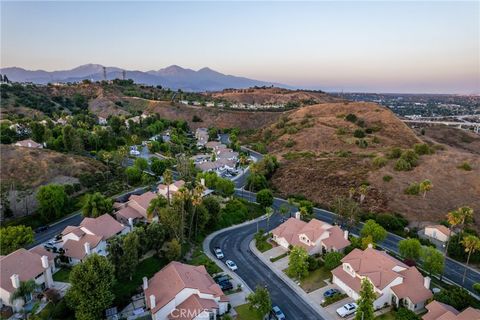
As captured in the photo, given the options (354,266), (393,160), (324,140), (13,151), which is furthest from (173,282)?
(324,140)

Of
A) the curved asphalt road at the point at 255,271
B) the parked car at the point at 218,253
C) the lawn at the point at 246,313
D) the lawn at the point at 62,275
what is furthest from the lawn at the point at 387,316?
the lawn at the point at 62,275

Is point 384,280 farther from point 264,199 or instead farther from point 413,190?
point 413,190

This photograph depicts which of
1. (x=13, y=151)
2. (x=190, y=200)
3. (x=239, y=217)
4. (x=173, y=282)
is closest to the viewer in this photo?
(x=173, y=282)

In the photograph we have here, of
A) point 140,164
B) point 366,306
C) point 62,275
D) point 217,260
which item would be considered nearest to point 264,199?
point 217,260

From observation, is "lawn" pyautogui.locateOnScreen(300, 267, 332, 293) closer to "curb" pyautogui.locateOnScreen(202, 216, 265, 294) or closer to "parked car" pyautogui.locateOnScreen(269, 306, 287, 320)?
"parked car" pyautogui.locateOnScreen(269, 306, 287, 320)

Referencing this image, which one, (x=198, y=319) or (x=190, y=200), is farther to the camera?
(x=190, y=200)

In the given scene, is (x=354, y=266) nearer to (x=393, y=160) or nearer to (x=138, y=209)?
(x=138, y=209)

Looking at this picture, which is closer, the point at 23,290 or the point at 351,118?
the point at 23,290

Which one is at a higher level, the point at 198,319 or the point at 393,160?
the point at 393,160
